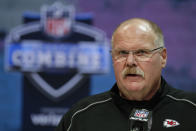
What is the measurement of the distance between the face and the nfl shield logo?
2.24 metres

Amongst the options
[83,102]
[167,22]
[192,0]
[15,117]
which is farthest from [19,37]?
[83,102]

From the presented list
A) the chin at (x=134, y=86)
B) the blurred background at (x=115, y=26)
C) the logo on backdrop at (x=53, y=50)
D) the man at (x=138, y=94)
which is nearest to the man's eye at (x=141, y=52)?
the man at (x=138, y=94)

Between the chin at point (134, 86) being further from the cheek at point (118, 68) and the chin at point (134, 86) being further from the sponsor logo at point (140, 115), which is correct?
the sponsor logo at point (140, 115)

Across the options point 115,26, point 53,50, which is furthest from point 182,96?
point 53,50

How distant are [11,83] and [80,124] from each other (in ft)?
7.44

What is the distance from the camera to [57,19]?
3648 millimetres

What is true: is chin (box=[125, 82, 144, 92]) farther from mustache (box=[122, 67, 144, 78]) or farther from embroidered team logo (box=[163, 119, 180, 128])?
embroidered team logo (box=[163, 119, 180, 128])

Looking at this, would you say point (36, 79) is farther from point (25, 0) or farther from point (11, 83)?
point (25, 0)

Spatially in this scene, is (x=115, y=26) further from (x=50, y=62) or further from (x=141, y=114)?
(x=141, y=114)

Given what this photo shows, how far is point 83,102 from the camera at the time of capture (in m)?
1.62

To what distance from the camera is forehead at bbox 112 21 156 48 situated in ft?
4.51

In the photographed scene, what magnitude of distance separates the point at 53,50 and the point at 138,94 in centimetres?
231

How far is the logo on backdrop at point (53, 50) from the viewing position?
3.57 metres

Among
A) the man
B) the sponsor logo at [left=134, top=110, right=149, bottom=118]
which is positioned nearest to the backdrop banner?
the man
